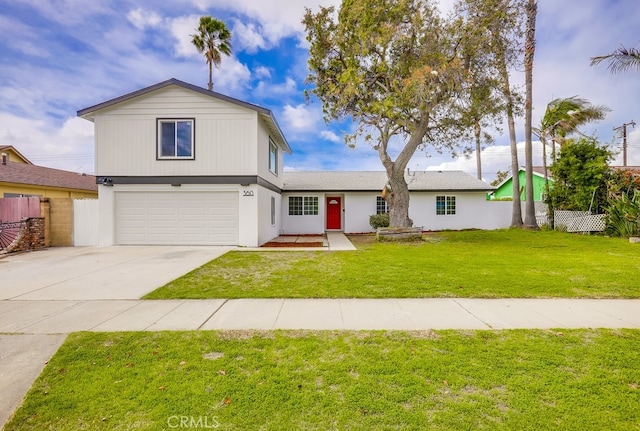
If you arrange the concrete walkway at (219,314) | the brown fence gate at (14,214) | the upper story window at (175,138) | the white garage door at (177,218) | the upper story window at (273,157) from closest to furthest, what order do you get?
the concrete walkway at (219,314)
the brown fence gate at (14,214)
the upper story window at (175,138)
the white garage door at (177,218)
the upper story window at (273,157)

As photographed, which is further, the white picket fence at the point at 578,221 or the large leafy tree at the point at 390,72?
the white picket fence at the point at 578,221

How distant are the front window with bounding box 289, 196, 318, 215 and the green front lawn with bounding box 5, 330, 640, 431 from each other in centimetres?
1469

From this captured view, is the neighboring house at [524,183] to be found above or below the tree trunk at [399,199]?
above

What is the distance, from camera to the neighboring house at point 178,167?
12.2 m

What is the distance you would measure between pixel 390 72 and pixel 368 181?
8.35 meters

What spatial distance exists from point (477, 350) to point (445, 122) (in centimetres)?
1245

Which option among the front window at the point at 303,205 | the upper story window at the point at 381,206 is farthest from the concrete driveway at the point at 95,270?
the upper story window at the point at 381,206

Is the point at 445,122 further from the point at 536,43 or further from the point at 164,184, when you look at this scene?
the point at 164,184

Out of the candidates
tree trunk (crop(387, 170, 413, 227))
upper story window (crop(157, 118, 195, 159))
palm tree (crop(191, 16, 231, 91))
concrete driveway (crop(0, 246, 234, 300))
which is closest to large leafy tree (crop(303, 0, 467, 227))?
tree trunk (crop(387, 170, 413, 227))

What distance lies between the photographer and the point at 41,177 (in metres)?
18.5

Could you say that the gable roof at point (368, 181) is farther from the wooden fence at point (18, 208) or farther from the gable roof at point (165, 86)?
the wooden fence at point (18, 208)

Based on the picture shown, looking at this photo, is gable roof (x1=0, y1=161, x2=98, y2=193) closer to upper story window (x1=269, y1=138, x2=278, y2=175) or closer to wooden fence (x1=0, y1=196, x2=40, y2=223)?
wooden fence (x1=0, y1=196, x2=40, y2=223)

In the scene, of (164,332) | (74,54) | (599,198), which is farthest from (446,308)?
(74,54)

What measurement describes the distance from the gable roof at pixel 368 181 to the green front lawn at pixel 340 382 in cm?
1456
